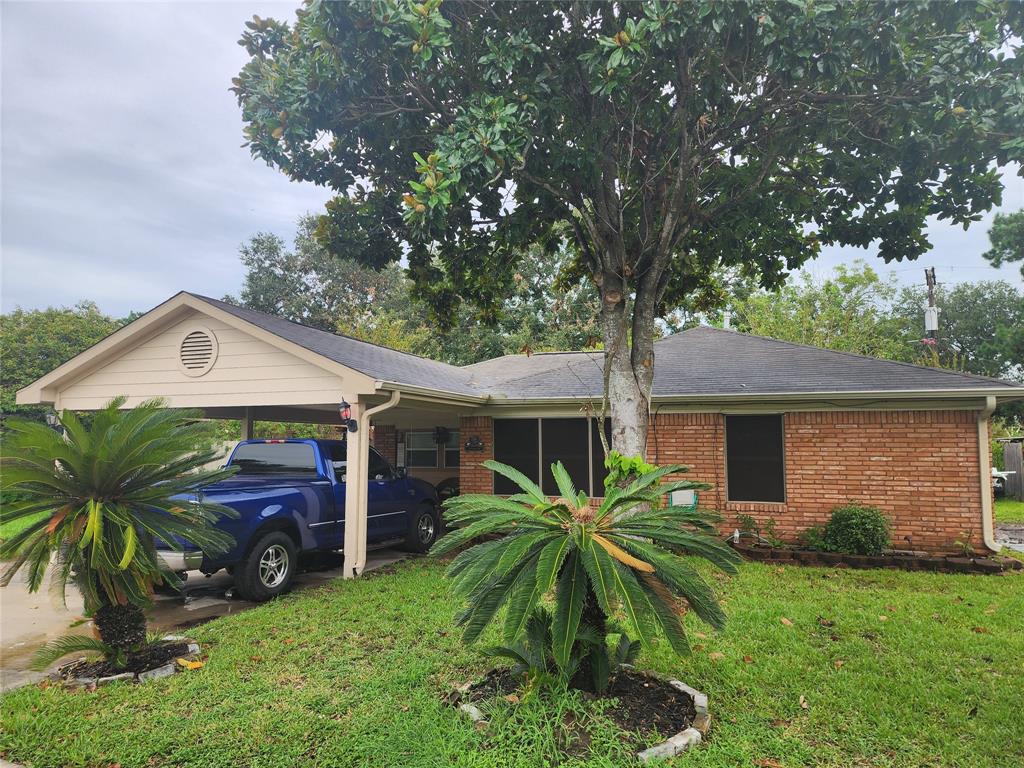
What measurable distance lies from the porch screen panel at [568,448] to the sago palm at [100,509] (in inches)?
297

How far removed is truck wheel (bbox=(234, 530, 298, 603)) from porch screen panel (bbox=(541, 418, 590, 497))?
17.8 feet

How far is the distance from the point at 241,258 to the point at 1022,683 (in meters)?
35.4

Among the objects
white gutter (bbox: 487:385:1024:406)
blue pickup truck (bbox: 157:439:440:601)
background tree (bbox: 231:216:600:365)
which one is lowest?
blue pickup truck (bbox: 157:439:440:601)

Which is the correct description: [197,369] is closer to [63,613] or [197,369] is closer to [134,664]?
[63,613]

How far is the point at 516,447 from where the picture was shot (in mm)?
12055

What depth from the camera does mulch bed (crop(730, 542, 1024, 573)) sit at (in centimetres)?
861

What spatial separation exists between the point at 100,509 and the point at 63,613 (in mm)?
3828

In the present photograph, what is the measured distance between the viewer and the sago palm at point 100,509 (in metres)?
4.53

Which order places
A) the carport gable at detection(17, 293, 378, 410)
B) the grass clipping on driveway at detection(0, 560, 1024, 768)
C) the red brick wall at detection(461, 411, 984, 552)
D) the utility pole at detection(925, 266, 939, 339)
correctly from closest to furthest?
the grass clipping on driveway at detection(0, 560, 1024, 768) < the carport gable at detection(17, 293, 378, 410) < the red brick wall at detection(461, 411, 984, 552) < the utility pole at detection(925, 266, 939, 339)

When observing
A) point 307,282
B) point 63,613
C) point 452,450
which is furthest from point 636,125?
point 307,282

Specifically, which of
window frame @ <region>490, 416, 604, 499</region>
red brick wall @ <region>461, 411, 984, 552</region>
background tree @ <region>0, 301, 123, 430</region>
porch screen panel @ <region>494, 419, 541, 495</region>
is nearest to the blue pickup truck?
porch screen panel @ <region>494, 419, 541, 495</region>

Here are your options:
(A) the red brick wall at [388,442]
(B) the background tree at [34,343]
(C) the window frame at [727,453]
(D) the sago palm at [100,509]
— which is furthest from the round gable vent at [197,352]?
(B) the background tree at [34,343]

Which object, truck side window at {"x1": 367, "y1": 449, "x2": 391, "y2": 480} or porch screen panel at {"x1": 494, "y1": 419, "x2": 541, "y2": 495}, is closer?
truck side window at {"x1": 367, "y1": 449, "x2": 391, "y2": 480}

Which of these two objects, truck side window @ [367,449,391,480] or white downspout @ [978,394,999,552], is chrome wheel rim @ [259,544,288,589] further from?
white downspout @ [978,394,999,552]
